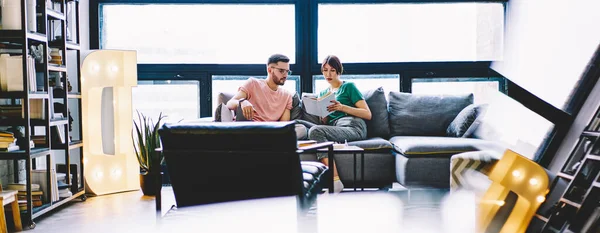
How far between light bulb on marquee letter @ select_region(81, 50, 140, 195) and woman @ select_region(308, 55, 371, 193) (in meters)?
1.55

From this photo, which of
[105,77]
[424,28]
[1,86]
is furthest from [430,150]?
[1,86]

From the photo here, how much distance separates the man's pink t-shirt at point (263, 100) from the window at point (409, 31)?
1021mm

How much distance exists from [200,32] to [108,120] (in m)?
1.37

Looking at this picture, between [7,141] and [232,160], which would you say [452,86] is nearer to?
[232,160]

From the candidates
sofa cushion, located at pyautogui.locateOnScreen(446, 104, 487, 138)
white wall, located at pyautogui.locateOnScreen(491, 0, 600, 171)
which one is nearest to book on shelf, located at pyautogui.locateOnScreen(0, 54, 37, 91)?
sofa cushion, located at pyautogui.locateOnScreen(446, 104, 487, 138)

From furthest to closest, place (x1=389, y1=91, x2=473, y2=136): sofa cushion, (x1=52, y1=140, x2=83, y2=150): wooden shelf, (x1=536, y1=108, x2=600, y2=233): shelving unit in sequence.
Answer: (x1=389, y1=91, x2=473, y2=136): sofa cushion, (x1=52, y1=140, x2=83, y2=150): wooden shelf, (x1=536, y1=108, x2=600, y2=233): shelving unit

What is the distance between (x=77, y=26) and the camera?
5.11m

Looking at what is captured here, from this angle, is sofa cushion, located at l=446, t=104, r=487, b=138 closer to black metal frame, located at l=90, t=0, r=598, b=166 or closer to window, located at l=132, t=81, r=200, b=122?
black metal frame, located at l=90, t=0, r=598, b=166

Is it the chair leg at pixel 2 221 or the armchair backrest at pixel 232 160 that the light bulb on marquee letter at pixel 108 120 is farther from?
the armchair backrest at pixel 232 160

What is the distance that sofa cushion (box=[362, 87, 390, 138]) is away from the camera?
5.77 m

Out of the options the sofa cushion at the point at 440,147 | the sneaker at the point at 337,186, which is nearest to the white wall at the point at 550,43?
the sofa cushion at the point at 440,147

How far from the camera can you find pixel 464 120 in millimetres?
5492

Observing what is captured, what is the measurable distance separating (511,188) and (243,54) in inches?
130

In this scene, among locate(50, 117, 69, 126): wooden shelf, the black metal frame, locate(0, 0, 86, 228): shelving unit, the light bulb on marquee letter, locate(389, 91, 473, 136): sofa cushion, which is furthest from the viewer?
the black metal frame
